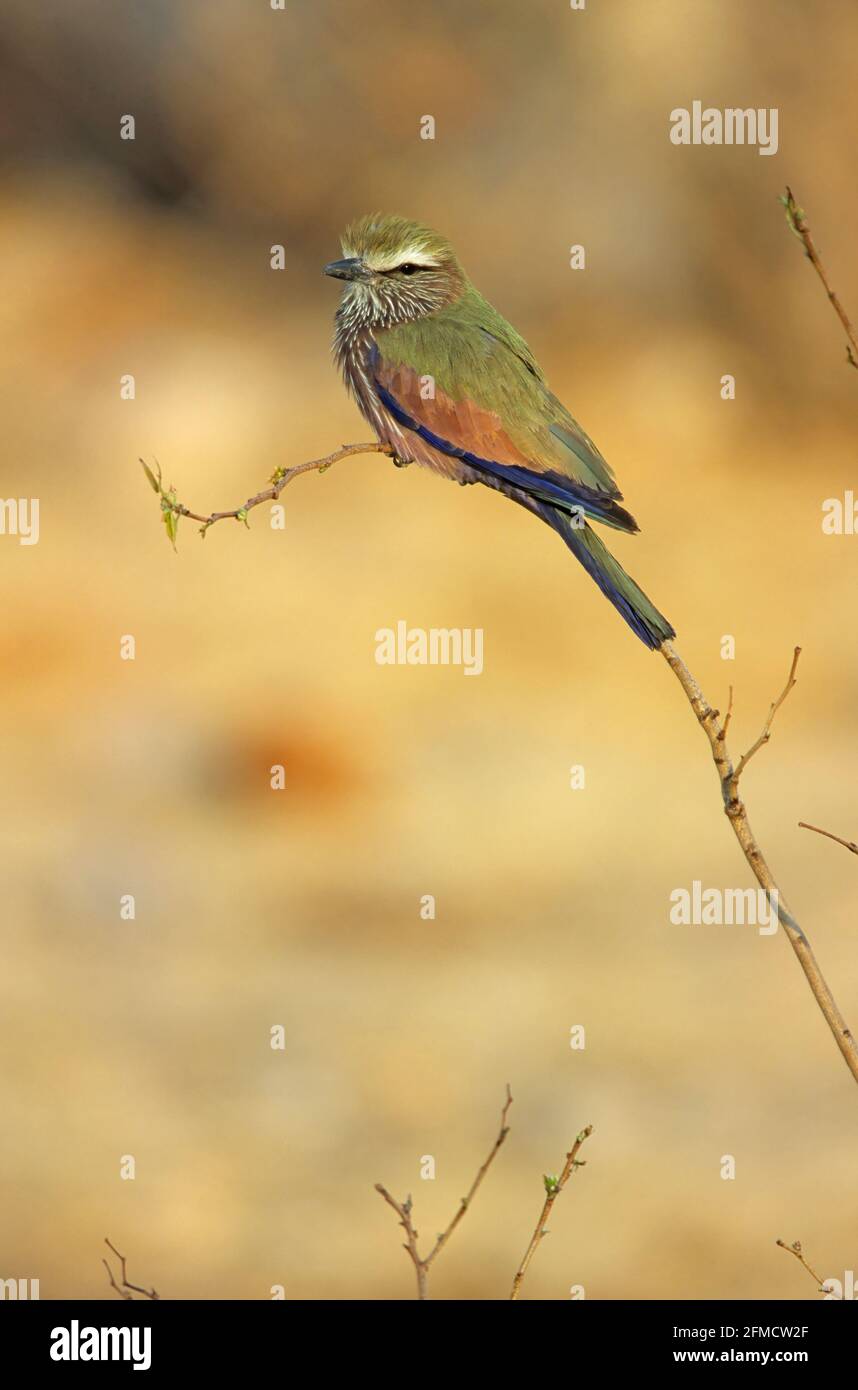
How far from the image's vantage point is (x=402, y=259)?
4.19 meters

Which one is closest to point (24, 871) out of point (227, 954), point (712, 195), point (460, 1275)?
point (227, 954)

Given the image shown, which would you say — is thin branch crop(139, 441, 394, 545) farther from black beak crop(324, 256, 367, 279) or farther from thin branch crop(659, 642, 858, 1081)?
black beak crop(324, 256, 367, 279)

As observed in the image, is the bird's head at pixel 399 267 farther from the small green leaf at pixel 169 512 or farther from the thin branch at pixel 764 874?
the thin branch at pixel 764 874

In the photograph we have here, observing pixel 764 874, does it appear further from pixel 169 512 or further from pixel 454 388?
pixel 454 388

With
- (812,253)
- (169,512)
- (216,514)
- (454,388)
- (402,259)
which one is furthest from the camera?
(402,259)

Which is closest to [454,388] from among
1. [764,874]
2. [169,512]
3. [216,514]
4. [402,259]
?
[402,259]

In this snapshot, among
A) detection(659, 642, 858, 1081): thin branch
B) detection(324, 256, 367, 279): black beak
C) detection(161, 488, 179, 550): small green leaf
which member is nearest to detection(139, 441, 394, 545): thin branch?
detection(161, 488, 179, 550): small green leaf

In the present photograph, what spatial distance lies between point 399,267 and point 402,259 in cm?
4

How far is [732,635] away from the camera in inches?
418

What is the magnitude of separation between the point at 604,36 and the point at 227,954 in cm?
649

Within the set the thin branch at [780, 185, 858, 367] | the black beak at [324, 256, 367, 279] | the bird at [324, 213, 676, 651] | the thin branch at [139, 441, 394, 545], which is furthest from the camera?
the black beak at [324, 256, 367, 279]

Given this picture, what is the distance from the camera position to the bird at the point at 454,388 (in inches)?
144

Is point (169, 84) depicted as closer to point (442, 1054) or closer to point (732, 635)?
point (732, 635)

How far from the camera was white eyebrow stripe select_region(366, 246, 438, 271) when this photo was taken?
419 cm
